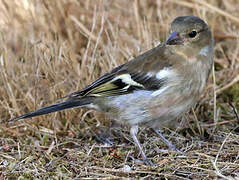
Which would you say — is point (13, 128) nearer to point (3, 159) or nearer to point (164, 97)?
point (3, 159)

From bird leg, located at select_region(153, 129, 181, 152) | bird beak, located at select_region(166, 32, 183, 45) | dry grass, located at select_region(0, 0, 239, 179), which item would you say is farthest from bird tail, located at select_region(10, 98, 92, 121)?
bird beak, located at select_region(166, 32, 183, 45)

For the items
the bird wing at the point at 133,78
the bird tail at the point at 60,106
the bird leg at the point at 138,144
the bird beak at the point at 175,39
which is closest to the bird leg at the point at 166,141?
the bird leg at the point at 138,144

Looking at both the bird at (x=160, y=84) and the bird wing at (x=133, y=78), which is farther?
the bird wing at (x=133, y=78)

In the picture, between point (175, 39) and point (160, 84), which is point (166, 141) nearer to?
point (160, 84)

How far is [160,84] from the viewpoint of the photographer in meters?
3.43

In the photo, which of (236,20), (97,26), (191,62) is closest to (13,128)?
(191,62)

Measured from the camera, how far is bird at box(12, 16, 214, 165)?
11.1 feet

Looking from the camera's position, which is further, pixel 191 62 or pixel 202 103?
pixel 202 103

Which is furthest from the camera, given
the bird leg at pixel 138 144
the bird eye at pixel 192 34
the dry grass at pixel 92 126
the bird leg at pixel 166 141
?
the bird leg at pixel 166 141

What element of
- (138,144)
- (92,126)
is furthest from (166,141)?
(92,126)

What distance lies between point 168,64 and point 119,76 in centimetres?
44

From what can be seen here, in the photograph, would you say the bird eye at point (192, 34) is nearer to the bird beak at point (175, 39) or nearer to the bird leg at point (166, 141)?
the bird beak at point (175, 39)

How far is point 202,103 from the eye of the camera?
4.26 m

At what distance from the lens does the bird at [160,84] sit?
3.39 m
